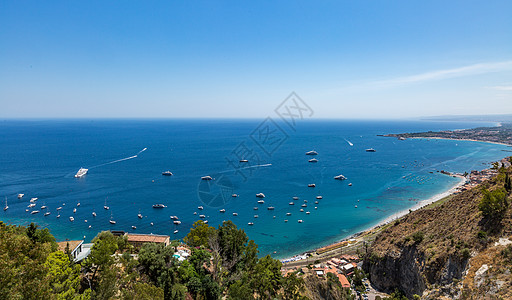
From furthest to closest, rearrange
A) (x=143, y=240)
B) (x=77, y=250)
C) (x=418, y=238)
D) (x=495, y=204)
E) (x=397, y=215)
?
(x=397, y=215)
(x=143, y=240)
(x=418, y=238)
(x=495, y=204)
(x=77, y=250)

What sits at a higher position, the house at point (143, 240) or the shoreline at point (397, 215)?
the house at point (143, 240)

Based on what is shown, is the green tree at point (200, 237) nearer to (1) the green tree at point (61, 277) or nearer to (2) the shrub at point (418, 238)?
(1) the green tree at point (61, 277)

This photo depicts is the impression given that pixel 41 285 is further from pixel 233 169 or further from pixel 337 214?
pixel 233 169

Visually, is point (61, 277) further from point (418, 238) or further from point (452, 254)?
point (418, 238)

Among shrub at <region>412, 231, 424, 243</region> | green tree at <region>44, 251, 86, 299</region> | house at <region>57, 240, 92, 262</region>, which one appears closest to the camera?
green tree at <region>44, 251, 86, 299</region>

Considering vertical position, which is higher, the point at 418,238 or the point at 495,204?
the point at 495,204

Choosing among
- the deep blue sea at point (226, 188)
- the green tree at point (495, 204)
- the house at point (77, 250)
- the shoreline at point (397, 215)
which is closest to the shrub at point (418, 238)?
the green tree at point (495, 204)

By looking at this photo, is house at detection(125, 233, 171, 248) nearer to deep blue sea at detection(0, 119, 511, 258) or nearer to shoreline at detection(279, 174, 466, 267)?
deep blue sea at detection(0, 119, 511, 258)

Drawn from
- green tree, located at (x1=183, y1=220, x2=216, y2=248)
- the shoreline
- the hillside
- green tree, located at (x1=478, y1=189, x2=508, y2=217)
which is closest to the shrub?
Result: the hillside

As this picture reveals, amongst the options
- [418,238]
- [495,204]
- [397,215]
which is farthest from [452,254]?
[397,215]
